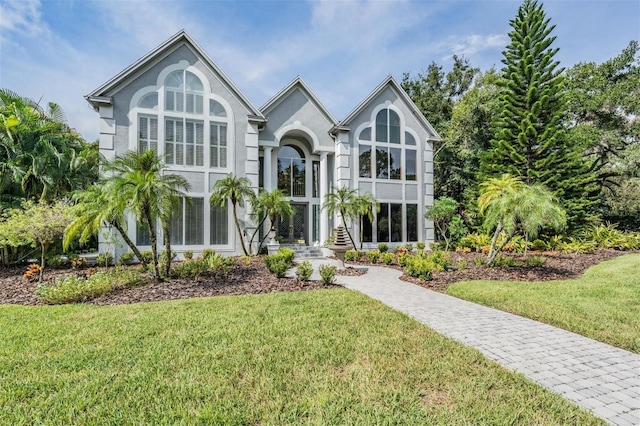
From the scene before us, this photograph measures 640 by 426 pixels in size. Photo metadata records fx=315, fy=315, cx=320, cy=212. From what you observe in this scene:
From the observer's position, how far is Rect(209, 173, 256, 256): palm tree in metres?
13.9

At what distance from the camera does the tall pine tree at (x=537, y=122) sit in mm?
17891

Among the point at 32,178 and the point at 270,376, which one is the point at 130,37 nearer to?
the point at 32,178

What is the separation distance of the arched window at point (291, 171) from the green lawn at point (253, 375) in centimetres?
1277

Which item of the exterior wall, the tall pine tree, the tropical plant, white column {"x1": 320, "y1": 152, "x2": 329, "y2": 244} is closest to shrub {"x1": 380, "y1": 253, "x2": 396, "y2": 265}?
the exterior wall

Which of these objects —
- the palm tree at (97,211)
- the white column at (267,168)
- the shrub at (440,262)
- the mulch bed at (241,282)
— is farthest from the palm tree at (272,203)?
the shrub at (440,262)

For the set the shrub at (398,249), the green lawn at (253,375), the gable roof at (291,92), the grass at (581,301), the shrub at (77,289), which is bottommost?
the grass at (581,301)

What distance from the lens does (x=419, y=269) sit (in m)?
10.0

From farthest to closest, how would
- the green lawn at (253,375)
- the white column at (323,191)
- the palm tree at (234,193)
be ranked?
the white column at (323,191) → the palm tree at (234,193) → the green lawn at (253,375)

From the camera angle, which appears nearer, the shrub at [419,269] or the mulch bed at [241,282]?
the mulch bed at [241,282]

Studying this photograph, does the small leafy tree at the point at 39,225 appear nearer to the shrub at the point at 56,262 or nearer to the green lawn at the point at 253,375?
the shrub at the point at 56,262

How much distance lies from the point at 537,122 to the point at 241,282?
19.4 meters

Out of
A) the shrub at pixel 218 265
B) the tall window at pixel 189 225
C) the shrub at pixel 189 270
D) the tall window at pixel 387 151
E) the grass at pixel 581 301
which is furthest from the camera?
the tall window at pixel 387 151

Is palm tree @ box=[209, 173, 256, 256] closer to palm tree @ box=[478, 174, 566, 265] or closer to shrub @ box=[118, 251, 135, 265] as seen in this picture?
shrub @ box=[118, 251, 135, 265]

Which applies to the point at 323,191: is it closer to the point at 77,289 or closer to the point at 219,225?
the point at 219,225
